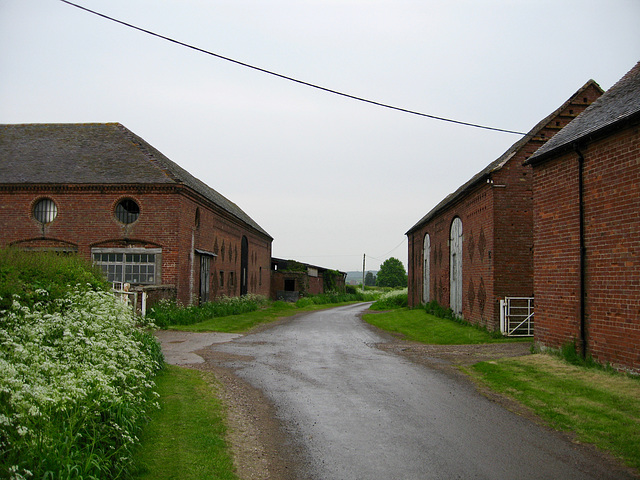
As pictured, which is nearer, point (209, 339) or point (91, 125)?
point (209, 339)

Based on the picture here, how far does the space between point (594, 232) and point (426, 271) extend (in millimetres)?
20431

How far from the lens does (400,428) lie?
6848mm

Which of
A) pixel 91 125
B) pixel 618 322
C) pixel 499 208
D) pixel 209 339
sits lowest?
pixel 209 339

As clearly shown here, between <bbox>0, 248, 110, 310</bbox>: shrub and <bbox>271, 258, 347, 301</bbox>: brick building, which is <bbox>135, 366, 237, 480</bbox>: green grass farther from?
<bbox>271, 258, 347, 301</bbox>: brick building

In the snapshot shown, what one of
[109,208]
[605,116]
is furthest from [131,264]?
[605,116]

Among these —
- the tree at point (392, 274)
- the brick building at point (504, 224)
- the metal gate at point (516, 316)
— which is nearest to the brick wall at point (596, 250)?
the metal gate at point (516, 316)

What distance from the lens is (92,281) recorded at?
11.0 m

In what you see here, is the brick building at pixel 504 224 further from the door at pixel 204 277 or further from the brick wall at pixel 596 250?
the door at pixel 204 277

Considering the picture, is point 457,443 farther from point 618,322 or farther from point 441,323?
point 441,323

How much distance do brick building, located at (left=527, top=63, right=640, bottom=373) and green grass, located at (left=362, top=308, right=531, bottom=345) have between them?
3.46 m

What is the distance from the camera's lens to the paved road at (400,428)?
541cm

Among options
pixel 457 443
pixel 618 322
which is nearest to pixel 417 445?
pixel 457 443

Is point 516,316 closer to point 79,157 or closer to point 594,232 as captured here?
point 594,232

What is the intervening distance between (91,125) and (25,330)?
73.9 ft
